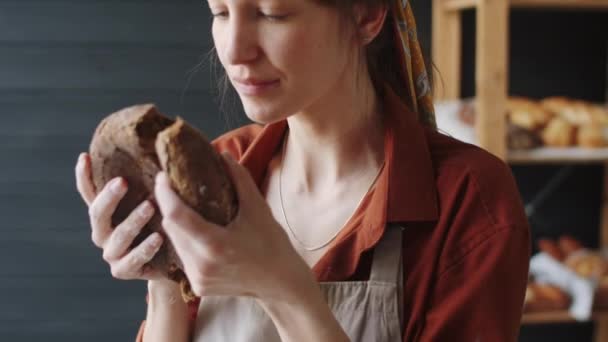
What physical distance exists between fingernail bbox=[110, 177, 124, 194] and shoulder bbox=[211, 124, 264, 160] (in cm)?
50

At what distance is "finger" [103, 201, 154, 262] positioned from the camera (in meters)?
0.97

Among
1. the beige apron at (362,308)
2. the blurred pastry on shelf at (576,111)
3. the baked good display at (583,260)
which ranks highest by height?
the beige apron at (362,308)

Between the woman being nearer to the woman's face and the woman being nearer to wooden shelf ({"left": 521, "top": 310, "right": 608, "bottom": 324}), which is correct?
the woman's face

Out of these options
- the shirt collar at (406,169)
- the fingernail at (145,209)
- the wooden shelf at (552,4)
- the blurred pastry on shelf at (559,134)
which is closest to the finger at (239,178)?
the fingernail at (145,209)

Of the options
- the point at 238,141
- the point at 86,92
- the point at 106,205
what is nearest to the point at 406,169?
the point at 238,141

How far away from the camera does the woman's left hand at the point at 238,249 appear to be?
0.86 metres

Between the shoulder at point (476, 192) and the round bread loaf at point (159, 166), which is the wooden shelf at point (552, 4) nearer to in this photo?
the shoulder at point (476, 192)

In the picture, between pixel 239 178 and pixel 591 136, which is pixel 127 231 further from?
pixel 591 136

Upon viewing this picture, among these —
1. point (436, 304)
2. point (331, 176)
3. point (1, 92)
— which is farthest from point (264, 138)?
point (1, 92)

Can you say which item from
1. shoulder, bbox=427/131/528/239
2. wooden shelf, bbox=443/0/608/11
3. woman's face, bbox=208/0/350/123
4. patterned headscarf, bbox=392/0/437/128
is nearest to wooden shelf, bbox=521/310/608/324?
wooden shelf, bbox=443/0/608/11

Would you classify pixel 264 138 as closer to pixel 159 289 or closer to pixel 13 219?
pixel 159 289

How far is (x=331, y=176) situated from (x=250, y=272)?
1.41 ft

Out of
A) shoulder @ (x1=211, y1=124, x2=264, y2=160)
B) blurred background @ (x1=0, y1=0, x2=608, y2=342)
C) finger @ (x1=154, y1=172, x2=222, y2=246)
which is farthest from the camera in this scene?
blurred background @ (x1=0, y1=0, x2=608, y2=342)

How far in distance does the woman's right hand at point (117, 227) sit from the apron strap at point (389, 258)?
0.36 metres
